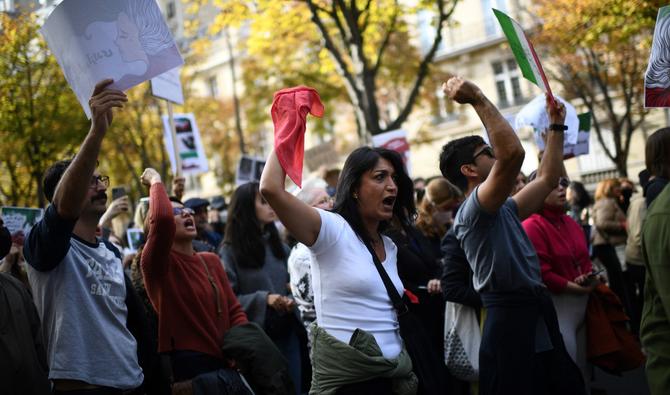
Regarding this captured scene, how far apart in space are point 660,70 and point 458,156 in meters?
1.14

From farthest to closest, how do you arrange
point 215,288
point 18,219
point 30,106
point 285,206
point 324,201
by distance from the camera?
point 30,106
point 18,219
point 324,201
point 215,288
point 285,206

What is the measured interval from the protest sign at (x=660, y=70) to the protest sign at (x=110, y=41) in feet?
7.59

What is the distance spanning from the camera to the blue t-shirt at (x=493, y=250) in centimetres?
380

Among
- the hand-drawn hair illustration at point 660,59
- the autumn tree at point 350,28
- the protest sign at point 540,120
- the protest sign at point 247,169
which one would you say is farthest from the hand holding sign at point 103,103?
the autumn tree at point 350,28

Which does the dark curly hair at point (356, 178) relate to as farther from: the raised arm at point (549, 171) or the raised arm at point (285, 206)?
the raised arm at point (549, 171)

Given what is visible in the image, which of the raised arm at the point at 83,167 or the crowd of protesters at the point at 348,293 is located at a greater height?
the raised arm at the point at 83,167

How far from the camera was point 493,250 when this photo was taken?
386 cm

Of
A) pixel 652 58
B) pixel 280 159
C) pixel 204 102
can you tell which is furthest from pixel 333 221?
pixel 204 102

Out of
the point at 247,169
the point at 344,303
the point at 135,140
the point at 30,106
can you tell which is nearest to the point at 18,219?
the point at 344,303

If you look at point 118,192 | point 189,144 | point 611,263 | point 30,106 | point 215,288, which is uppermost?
point 30,106

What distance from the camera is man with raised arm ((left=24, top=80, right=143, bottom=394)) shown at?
3.47m

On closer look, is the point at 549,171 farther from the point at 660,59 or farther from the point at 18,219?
the point at 18,219

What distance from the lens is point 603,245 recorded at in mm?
9664

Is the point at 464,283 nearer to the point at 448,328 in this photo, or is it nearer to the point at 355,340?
the point at 448,328
